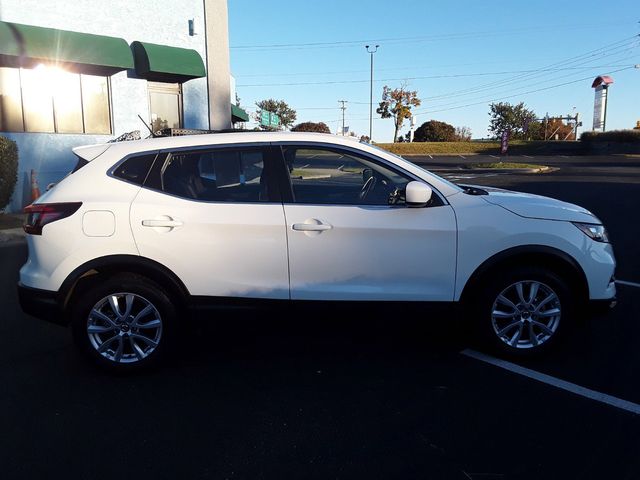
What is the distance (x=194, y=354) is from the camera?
4.42 m

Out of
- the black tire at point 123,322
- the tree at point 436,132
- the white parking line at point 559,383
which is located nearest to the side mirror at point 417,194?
the white parking line at point 559,383

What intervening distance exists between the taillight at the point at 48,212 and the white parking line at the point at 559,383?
3.22 m

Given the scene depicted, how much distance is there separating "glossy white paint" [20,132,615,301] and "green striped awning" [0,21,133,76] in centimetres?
895

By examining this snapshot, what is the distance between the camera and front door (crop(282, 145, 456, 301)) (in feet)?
12.7

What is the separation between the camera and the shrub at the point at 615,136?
154 ft

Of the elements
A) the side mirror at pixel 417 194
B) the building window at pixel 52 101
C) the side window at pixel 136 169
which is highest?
the building window at pixel 52 101

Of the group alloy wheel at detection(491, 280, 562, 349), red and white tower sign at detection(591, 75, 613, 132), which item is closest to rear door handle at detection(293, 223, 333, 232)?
alloy wheel at detection(491, 280, 562, 349)

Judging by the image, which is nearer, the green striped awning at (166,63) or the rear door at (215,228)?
the rear door at (215,228)

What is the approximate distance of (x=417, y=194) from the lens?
3.79 m

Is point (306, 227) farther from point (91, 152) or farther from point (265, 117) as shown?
point (265, 117)

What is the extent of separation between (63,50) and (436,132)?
192ft

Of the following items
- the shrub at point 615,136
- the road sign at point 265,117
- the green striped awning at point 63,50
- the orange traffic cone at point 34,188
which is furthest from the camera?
→ the shrub at point 615,136

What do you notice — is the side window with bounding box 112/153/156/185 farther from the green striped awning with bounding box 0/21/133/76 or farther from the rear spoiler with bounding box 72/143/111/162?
the green striped awning with bounding box 0/21/133/76

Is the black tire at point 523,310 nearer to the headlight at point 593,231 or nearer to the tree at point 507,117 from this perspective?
the headlight at point 593,231
